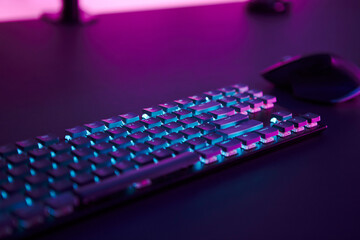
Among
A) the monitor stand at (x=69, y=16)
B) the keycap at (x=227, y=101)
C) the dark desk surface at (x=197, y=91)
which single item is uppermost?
the monitor stand at (x=69, y=16)

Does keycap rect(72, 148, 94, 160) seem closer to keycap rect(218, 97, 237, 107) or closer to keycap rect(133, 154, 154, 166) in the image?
keycap rect(133, 154, 154, 166)

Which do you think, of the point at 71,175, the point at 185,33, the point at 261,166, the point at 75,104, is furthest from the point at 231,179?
the point at 185,33

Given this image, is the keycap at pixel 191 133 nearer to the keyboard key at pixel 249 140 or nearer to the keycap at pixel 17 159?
the keyboard key at pixel 249 140

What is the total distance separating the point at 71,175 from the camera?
463 millimetres

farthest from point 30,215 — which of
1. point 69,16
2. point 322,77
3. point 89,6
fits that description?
point 89,6

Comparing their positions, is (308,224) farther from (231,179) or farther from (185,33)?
(185,33)

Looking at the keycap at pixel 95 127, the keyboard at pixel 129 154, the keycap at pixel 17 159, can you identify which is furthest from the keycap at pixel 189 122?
the keycap at pixel 17 159

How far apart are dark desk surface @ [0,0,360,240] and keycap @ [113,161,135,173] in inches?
1.5

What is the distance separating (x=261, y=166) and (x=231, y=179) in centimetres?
5

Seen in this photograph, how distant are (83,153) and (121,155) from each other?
0.04 meters

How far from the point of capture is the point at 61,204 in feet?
1.35

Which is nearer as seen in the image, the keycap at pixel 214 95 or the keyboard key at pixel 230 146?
the keyboard key at pixel 230 146

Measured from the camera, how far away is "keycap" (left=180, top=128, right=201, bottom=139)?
21.6 inches

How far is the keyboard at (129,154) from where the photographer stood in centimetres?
42
